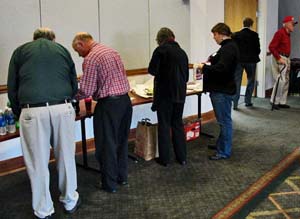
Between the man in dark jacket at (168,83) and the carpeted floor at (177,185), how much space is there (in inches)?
14.7

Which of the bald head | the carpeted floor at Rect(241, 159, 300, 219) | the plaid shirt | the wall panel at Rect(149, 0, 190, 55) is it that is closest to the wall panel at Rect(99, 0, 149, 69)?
the wall panel at Rect(149, 0, 190, 55)

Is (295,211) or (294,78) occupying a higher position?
(294,78)

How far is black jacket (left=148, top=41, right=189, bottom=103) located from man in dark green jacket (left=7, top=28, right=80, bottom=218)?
3.60ft

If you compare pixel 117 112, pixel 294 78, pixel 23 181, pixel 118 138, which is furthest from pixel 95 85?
pixel 294 78

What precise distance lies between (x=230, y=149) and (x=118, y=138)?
1.44m

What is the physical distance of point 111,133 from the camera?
3.30m

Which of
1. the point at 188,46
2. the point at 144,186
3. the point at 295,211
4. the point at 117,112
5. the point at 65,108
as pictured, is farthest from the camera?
the point at 188,46

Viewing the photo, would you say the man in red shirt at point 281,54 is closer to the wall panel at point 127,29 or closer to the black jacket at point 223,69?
the wall panel at point 127,29

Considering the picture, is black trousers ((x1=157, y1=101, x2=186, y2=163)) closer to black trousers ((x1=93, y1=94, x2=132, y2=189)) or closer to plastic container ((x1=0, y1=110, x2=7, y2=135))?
black trousers ((x1=93, y1=94, x2=132, y2=189))

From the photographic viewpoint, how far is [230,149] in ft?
14.2

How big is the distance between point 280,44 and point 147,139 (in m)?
3.56

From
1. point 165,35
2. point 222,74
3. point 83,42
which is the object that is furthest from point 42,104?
point 222,74

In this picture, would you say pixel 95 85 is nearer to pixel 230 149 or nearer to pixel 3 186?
pixel 3 186

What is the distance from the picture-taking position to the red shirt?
21.7 feet
